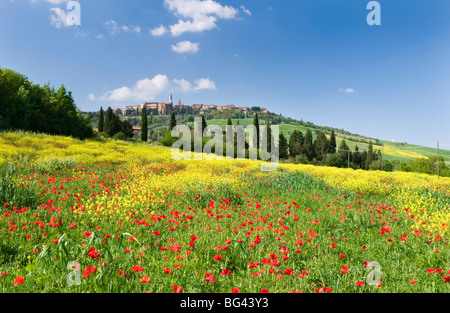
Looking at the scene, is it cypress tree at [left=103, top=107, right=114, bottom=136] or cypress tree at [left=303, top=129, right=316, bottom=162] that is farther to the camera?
cypress tree at [left=303, top=129, right=316, bottom=162]

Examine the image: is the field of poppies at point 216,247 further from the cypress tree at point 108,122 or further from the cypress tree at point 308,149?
the cypress tree at point 308,149

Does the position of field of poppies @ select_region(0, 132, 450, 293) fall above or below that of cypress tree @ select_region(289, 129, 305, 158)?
below

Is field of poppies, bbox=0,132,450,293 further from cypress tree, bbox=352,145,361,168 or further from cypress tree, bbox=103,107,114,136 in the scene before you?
cypress tree, bbox=352,145,361,168

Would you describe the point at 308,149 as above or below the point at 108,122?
below

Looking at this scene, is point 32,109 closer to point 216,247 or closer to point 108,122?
point 216,247

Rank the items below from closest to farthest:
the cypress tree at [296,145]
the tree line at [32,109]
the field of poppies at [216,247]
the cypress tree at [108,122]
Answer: the field of poppies at [216,247] < the tree line at [32,109] < the cypress tree at [108,122] < the cypress tree at [296,145]

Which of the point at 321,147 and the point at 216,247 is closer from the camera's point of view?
the point at 216,247

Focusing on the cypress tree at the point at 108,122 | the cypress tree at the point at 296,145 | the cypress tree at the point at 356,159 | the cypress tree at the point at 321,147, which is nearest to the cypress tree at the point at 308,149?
the cypress tree at the point at 296,145

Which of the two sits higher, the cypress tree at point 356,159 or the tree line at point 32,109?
the tree line at point 32,109

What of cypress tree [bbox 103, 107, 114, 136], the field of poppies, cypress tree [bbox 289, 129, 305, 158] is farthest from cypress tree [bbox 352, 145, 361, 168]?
the field of poppies

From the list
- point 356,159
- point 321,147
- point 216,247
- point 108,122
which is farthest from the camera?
point 356,159

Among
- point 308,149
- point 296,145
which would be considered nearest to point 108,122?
point 296,145
